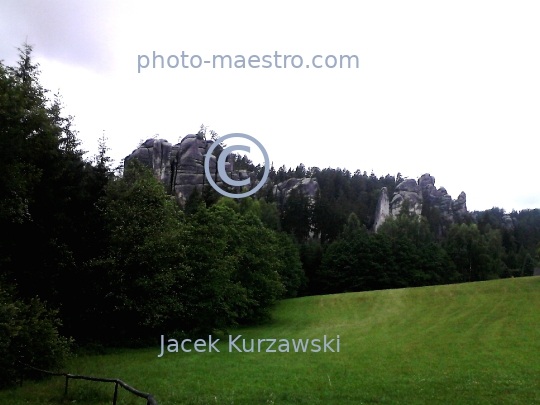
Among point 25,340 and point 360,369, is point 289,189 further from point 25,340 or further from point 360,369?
point 25,340

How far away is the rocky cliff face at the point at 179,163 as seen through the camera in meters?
26.2

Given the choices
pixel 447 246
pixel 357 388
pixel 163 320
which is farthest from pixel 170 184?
pixel 447 246

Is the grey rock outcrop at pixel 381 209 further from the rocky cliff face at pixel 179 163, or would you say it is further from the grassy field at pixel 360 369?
the rocky cliff face at pixel 179 163

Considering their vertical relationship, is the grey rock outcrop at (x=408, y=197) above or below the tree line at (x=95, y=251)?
above

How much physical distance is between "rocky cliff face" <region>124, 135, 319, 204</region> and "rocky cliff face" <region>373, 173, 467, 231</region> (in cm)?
5913

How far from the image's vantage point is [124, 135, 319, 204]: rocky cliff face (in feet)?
85.9

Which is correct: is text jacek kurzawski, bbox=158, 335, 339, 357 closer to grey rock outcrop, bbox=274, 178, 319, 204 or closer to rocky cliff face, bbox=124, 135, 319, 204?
rocky cliff face, bbox=124, 135, 319, 204

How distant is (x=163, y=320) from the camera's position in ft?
72.9

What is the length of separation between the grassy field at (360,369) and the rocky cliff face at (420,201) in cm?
6103

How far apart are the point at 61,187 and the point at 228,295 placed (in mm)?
12212

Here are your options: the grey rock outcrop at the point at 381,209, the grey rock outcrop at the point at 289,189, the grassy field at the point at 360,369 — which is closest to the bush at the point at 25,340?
the grassy field at the point at 360,369

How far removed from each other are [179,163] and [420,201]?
8103 cm

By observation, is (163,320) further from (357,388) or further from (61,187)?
(357,388)

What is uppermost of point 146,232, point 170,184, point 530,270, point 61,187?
point 170,184
